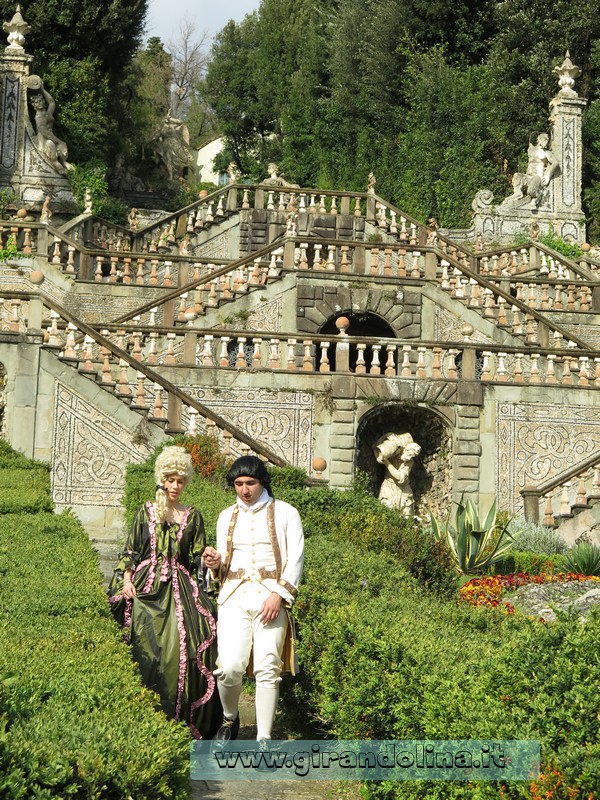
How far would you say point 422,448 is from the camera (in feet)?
72.0

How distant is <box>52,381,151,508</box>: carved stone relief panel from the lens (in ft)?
60.0

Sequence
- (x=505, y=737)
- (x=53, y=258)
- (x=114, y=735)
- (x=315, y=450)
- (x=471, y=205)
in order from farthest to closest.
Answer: (x=471, y=205) → (x=53, y=258) → (x=315, y=450) → (x=505, y=737) → (x=114, y=735)

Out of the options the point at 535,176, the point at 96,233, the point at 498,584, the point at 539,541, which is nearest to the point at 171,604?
the point at 498,584

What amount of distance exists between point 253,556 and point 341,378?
12582 mm

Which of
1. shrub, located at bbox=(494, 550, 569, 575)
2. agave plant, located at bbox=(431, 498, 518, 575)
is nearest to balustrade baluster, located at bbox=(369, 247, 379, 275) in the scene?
shrub, located at bbox=(494, 550, 569, 575)

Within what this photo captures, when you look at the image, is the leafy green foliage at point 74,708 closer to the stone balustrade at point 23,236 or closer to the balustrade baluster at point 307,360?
the balustrade baluster at point 307,360

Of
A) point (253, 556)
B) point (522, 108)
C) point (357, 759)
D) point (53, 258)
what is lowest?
point (357, 759)

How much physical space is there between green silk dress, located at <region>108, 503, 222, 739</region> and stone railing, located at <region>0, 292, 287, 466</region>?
9.29 meters

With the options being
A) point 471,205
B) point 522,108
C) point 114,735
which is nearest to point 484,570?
point 114,735

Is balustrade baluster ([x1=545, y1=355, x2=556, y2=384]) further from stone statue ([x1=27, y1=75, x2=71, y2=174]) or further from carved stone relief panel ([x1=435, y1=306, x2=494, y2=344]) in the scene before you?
stone statue ([x1=27, y1=75, x2=71, y2=174])

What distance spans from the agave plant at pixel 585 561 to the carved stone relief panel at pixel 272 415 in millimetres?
5055

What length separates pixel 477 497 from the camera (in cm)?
2125

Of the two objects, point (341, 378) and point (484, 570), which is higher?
point (341, 378)

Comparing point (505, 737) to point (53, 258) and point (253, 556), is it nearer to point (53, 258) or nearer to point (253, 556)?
point (253, 556)
